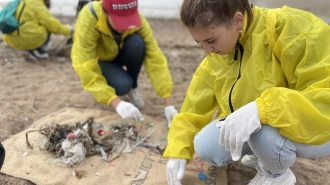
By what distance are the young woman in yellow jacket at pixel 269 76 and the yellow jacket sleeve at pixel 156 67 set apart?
0.74m

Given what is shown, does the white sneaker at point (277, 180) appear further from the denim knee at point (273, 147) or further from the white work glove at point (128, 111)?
the white work glove at point (128, 111)

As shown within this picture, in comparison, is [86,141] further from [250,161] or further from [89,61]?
[250,161]

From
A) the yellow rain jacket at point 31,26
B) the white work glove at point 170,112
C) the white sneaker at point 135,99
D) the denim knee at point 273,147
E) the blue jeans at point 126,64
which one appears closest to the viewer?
the denim knee at point 273,147

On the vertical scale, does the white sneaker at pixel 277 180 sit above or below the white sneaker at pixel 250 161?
above

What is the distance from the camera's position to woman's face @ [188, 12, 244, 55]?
4.14 feet

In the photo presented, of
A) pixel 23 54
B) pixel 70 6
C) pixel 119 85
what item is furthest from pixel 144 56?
pixel 70 6

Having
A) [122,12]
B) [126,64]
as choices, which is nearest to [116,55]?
[126,64]

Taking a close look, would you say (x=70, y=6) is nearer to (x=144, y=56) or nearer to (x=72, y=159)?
(x=144, y=56)

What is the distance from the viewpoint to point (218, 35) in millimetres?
1275

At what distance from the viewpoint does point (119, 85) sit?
2.28 metres

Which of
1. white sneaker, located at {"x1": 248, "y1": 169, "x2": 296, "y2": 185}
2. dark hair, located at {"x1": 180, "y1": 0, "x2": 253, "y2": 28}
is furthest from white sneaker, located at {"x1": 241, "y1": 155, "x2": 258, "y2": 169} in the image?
dark hair, located at {"x1": 180, "y1": 0, "x2": 253, "y2": 28}

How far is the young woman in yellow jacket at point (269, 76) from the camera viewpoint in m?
1.20

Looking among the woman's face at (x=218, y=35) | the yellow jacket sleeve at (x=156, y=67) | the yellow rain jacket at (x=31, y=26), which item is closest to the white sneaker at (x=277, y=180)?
the woman's face at (x=218, y=35)

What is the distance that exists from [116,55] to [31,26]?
1.20 m
